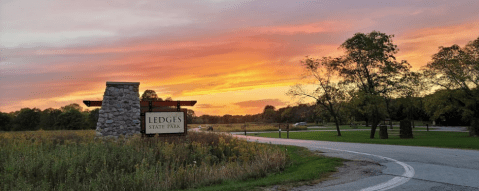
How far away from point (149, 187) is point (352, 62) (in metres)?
32.2

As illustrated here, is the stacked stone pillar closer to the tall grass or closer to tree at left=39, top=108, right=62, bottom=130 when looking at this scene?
the tall grass

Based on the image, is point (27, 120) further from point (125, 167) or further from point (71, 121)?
point (125, 167)

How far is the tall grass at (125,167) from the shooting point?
1101 cm

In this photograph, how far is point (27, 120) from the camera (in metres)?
70.8

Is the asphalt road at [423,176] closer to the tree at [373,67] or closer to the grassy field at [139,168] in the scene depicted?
the grassy field at [139,168]

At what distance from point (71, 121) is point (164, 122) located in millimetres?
46814

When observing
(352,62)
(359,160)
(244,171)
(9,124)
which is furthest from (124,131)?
(9,124)

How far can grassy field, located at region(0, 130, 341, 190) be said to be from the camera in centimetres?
1086

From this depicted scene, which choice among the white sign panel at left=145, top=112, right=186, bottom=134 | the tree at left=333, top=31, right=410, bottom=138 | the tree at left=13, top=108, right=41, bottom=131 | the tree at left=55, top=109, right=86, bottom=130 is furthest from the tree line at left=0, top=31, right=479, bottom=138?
the tree at left=13, top=108, right=41, bottom=131

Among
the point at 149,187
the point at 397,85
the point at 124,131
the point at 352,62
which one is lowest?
the point at 149,187

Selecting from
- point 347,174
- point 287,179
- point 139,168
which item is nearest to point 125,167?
point 139,168

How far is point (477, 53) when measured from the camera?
41.7m

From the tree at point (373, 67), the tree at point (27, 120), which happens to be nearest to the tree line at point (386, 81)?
the tree at point (373, 67)

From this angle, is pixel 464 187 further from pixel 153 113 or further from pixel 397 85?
pixel 397 85
